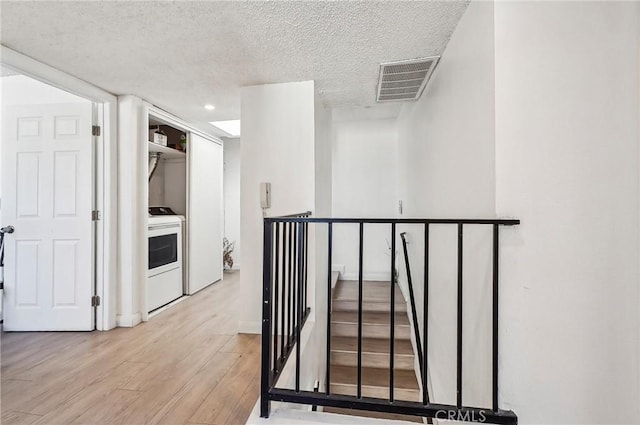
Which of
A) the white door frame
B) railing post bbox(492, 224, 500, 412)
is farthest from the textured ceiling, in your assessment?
railing post bbox(492, 224, 500, 412)

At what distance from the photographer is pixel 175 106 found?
2971 mm

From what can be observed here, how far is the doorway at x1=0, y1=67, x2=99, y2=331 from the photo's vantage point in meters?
2.51

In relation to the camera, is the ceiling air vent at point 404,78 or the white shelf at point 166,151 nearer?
the ceiling air vent at point 404,78

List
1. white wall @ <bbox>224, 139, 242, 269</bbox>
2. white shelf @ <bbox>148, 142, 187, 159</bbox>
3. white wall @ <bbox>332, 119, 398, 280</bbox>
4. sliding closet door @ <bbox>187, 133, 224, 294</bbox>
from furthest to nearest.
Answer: white wall @ <bbox>224, 139, 242, 269</bbox>, white wall @ <bbox>332, 119, 398, 280</bbox>, sliding closet door @ <bbox>187, 133, 224, 294</bbox>, white shelf @ <bbox>148, 142, 187, 159</bbox>

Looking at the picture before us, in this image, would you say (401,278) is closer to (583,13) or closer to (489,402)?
(489,402)

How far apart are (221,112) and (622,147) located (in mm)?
3253

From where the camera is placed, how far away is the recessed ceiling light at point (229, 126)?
12.2ft

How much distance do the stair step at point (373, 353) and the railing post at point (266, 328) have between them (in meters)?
1.84

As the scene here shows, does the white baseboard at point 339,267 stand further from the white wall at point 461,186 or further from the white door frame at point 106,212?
the white door frame at point 106,212

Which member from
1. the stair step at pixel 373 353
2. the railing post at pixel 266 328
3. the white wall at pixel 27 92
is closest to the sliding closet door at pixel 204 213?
the white wall at pixel 27 92

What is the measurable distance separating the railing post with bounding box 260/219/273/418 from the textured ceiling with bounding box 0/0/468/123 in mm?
1250

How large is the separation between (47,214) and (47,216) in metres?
0.02

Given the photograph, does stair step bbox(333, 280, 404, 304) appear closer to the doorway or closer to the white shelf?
the doorway

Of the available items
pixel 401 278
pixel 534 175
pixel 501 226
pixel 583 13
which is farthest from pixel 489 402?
pixel 401 278
